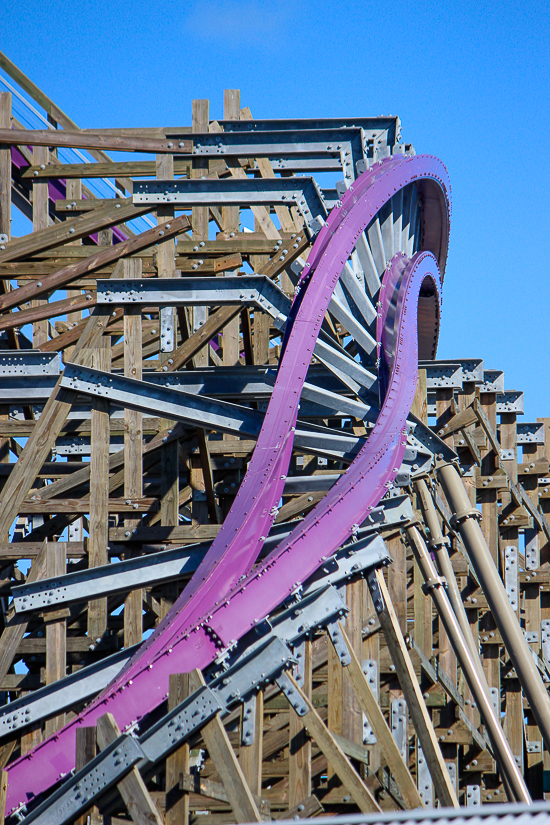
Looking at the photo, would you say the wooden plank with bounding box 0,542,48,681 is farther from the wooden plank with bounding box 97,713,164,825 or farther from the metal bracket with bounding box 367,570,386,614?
the metal bracket with bounding box 367,570,386,614

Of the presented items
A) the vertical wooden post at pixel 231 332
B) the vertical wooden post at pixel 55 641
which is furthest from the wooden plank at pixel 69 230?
the vertical wooden post at pixel 55 641

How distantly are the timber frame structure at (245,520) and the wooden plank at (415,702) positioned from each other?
0.02 meters

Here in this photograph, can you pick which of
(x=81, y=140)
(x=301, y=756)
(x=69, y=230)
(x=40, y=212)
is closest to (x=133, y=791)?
(x=301, y=756)

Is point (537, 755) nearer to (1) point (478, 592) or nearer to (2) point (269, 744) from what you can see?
(1) point (478, 592)

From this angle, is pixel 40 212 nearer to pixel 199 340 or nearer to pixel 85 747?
pixel 199 340

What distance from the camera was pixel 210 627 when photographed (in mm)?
7605

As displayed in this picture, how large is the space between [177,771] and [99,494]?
138 inches

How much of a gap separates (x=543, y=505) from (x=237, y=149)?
32.5 ft

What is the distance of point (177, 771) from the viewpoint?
6.51 metres

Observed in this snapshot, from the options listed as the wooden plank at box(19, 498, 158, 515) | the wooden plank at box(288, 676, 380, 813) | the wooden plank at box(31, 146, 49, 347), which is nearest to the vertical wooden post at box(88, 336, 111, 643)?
the wooden plank at box(19, 498, 158, 515)

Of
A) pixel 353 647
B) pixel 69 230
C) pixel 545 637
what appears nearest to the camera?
pixel 353 647

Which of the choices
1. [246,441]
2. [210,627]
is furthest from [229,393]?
[210,627]

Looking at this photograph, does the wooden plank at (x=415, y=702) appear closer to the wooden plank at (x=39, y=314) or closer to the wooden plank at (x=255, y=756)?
the wooden plank at (x=255, y=756)

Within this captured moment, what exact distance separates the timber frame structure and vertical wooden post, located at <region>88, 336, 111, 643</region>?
3 centimetres
